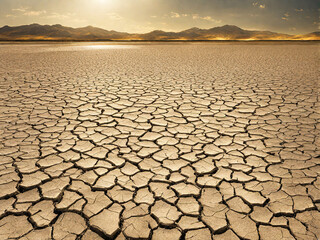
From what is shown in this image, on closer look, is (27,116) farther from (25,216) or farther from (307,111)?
(307,111)

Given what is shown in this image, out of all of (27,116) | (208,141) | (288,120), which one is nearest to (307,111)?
(288,120)

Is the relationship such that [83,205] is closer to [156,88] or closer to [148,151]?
[148,151]

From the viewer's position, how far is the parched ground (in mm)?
1467

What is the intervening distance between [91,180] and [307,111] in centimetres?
337

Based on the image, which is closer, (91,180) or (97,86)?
(91,180)

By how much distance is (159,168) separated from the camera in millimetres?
2074

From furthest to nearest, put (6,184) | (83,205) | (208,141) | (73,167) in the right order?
(208,141) → (73,167) → (6,184) → (83,205)

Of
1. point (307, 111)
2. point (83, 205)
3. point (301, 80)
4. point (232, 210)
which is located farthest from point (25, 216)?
point (301, 80)

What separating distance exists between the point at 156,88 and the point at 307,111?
286 cm

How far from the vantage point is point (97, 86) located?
17.4 ft

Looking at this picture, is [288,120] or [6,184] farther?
[288,120]

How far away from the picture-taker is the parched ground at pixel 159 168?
1467 millimetres

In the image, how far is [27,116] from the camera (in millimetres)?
3307

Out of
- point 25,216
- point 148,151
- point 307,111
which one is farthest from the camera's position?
point 307,111
